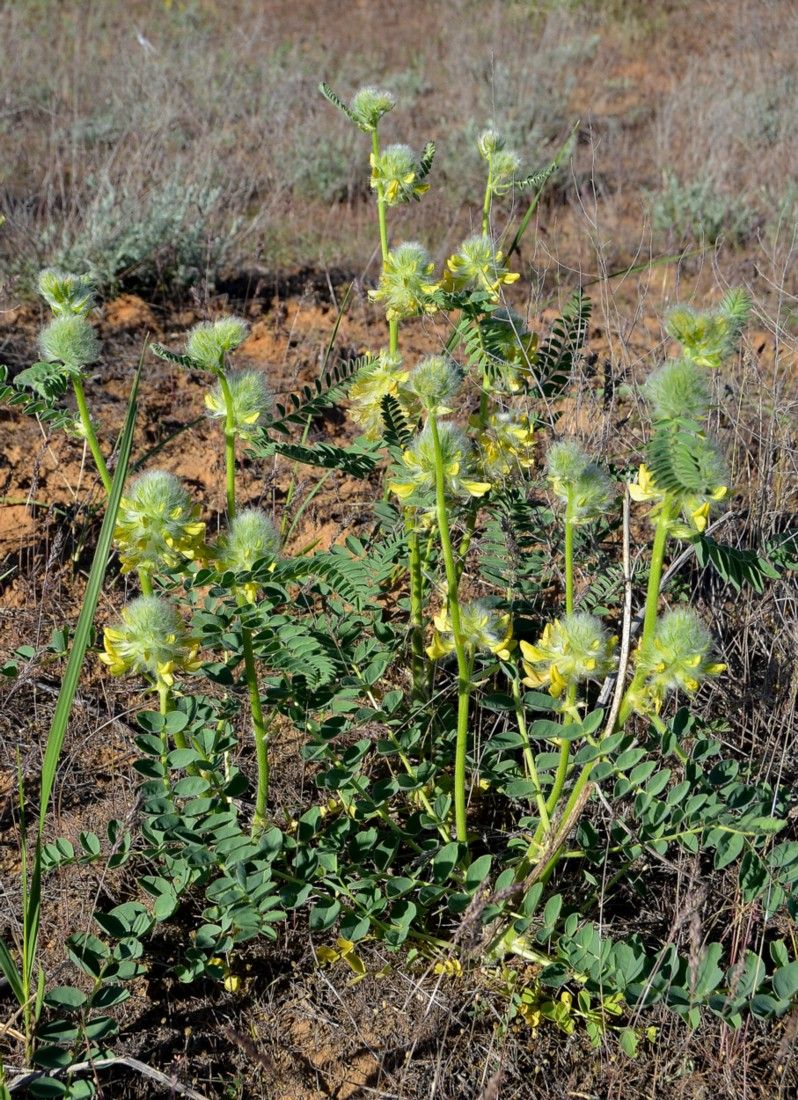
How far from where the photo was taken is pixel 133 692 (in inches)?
88.7

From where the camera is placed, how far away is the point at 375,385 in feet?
5.78

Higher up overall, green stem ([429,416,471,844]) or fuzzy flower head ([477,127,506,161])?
fuzzy flower head ([477,127,506,161])

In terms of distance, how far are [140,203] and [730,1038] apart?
3.62m

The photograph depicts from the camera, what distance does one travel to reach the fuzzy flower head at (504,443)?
1780 millimetres

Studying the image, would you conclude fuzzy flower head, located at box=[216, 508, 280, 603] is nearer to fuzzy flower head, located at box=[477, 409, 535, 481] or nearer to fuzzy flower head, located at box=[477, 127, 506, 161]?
fuzzy flower head, located at box=[477, 409, 535, 481]

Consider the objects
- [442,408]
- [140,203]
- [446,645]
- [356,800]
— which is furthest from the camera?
[140,203]

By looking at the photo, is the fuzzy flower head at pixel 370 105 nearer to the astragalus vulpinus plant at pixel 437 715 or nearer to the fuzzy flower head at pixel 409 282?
the astragalus vulpinus plant at pixel 437 715

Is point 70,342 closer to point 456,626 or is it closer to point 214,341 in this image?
point 214,341

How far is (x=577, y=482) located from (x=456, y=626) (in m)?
0.29

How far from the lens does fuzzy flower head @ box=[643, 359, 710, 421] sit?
1.29 metres

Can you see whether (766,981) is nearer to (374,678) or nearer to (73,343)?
(374,678)

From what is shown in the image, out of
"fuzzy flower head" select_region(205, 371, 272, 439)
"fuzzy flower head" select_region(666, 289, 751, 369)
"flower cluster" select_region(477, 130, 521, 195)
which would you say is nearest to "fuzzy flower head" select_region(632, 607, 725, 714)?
"fuzzy flower head" select_region(666, 289, 751, 369)

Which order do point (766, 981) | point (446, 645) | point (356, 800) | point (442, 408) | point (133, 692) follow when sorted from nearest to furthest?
point (442, 408) → point (766, 981) → point (446, 645) → point (356, 800) → point (133, 692)

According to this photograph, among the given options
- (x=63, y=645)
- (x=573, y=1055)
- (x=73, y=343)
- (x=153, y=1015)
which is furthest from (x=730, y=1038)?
(x=73, y=343)
